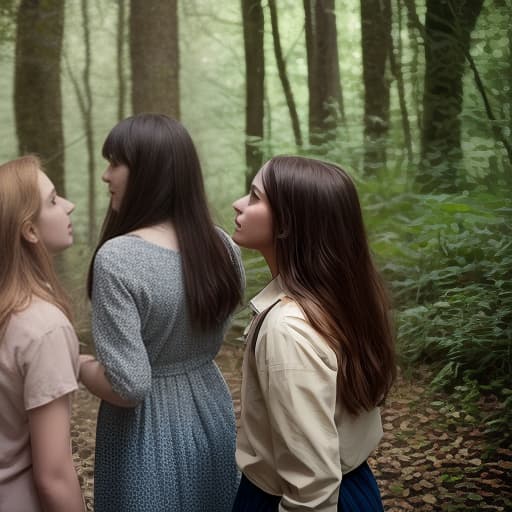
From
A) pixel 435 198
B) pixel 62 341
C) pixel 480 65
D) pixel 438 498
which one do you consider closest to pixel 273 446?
pixel 62 341

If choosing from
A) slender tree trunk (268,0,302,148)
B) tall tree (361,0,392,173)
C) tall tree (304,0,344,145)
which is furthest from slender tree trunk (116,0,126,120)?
tall tree (361,0,392,173)

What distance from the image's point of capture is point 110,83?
22.8 feet

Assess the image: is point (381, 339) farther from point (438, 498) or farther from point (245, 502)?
point (438, 498)

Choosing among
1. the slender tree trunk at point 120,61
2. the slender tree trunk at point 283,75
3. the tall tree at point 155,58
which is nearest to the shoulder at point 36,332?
the tall tree at point 155,58

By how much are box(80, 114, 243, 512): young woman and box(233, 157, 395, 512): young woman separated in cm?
25

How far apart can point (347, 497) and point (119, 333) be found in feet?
2.35

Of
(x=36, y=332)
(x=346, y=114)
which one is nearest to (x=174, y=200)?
(x=36, y=332)

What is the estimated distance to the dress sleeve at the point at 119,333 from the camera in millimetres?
1957

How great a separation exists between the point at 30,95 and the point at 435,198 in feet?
11.7

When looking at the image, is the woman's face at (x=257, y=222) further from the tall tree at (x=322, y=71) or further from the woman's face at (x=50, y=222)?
the tall tree at (x=322, y=71)

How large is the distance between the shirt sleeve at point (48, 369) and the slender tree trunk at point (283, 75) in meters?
4.95

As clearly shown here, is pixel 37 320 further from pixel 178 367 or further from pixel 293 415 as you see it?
pixel 293 415

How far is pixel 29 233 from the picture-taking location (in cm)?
191

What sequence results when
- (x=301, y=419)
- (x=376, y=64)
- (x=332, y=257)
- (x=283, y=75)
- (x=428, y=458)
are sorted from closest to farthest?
1. (x=301, y=419)
2. (x=332, y=257)
3. (x=428, y=458)
4. (x=376, y=64)
5. (x=283, y=75)
